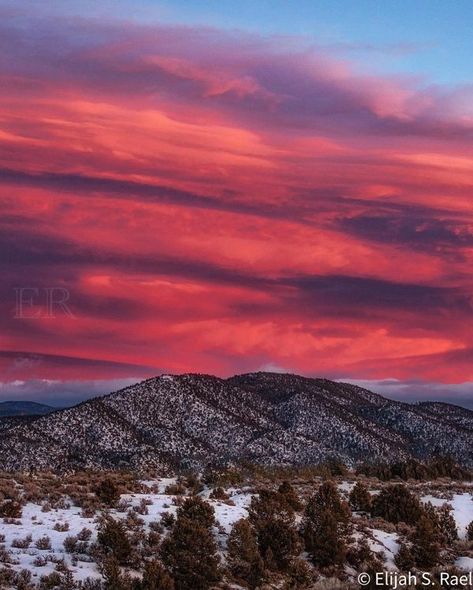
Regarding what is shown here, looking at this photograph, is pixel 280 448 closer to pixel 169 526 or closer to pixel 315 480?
pixel 315 480

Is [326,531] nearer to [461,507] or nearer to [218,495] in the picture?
[218,495]

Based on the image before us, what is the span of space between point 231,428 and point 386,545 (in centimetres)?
5884

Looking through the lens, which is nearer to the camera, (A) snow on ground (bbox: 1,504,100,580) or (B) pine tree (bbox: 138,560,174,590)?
(B) pine tree (bbox: 138,560,174,590)

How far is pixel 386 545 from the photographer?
33219 mm

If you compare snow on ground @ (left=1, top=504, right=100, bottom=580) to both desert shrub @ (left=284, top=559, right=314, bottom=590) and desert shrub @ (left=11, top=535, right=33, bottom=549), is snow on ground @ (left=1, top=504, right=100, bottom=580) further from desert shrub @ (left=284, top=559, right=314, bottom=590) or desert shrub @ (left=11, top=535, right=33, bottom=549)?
desert shrub @ (left=284, top=559, right=314, bottom=590)

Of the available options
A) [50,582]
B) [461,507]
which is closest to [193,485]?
[461,507]

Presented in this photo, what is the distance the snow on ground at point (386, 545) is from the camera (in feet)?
105

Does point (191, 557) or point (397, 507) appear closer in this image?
point (191, 557)

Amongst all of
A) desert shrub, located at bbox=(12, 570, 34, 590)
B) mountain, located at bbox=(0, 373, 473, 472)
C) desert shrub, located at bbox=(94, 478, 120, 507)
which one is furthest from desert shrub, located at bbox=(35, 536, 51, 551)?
mountain, located at bbox=(0, 373, 473, 472)

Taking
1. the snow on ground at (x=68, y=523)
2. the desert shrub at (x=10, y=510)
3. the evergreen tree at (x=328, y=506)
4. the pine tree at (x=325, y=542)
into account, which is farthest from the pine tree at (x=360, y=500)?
the desert shrub at (x=10, y=510)

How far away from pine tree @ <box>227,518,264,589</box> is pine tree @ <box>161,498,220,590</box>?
34.0 inches

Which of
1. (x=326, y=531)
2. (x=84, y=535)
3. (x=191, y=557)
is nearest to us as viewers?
(x=191, y=557)

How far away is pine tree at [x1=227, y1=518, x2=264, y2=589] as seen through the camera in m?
27.7

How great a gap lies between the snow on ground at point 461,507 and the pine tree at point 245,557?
41.4 feet
